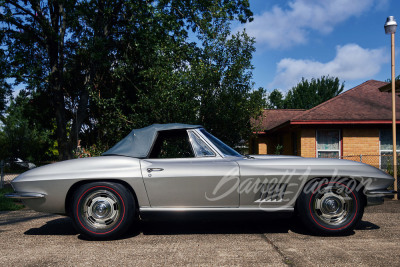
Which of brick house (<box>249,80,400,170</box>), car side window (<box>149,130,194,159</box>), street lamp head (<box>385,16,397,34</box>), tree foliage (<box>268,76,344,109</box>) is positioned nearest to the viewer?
car side window (<box>149,130,194,159</box>)

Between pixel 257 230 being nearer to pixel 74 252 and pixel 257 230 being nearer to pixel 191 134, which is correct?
→ pixel 191 134

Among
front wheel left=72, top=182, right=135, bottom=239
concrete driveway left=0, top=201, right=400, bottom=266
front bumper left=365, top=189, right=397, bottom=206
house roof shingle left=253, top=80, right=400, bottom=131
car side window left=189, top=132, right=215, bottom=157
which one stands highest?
house roof shingle left=253, top=80, right=400, bottom=131

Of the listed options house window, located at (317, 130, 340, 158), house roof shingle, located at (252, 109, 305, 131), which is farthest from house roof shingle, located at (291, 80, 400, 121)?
house roof shingle, located at (252, 109, 305, 131)

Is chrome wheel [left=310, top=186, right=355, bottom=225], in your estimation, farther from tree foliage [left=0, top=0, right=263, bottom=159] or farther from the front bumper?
tree foliage [left=0, top=0, right=263, bottom=159]

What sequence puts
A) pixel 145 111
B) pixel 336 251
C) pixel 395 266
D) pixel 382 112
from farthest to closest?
pixel 382 112 < pixel 145 111 < pixel 336 251 < pixel 395 266

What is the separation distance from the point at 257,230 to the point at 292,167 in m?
1.03

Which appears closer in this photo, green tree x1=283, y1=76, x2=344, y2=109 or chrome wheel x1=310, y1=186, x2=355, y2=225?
chrome wheel x1=310, y1=186, x2=355, y2=225

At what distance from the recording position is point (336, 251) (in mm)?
3654

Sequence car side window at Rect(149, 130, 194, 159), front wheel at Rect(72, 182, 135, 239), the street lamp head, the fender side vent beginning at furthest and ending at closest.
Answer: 1. the street lamp head
2. car side window at Rect(149, 130, 194, 159)
3. the fender side vent
4. front wheel at Rect(72, 182, 135, 239)

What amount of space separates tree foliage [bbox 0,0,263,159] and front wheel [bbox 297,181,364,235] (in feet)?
19.7

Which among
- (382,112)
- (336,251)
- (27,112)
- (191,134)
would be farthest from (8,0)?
(382,112)

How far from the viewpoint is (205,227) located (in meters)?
4.98

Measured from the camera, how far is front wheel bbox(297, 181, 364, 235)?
430 cm

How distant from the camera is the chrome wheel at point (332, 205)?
4.34 m
